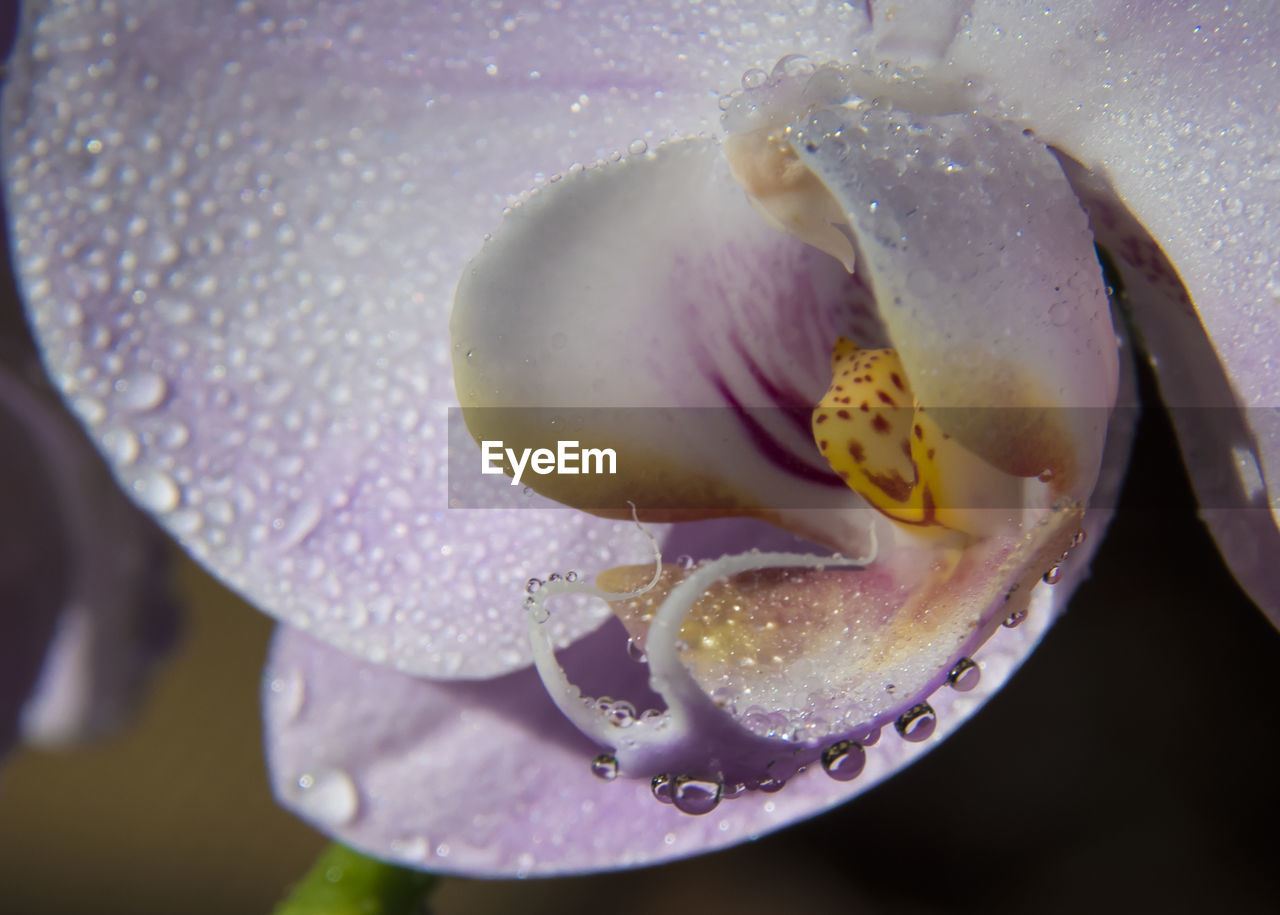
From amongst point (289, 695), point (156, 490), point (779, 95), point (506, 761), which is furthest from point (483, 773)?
point (779, 95)

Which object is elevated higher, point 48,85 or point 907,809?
point 48,85

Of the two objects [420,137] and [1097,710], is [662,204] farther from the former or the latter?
[1097,710]

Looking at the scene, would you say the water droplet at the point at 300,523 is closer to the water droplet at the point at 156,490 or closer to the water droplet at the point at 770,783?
the water droplet at the point at 156,490

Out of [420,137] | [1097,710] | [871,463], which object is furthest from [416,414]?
[1097,710]

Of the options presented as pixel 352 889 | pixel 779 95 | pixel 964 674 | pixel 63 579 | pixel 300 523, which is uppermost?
pixel 779 95

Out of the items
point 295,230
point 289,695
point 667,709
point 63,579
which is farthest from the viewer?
point 63,579

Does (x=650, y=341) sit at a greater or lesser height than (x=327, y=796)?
greater

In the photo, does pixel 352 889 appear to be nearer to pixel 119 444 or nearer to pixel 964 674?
pixel 119 444
